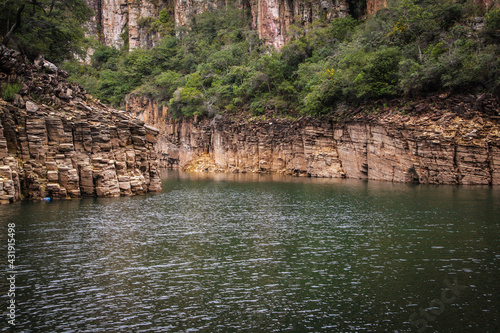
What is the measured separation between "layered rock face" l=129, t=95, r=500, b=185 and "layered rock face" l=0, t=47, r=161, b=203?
28.1 metres

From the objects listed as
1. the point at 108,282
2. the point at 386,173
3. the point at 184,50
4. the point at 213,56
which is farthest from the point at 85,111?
the point at 184,50

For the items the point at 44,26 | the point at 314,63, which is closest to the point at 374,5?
the point at 314,63

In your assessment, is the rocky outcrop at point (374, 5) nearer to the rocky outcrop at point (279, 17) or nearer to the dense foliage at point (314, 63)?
the dense foliage at point (314, 63)

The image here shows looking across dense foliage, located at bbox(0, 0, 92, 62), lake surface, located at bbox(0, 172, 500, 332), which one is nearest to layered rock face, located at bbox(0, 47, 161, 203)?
dense foliage, located at bbox(0, 0, 92, 62)

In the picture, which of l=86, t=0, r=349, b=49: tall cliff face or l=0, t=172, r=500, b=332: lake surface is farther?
l=86, t=0, r=349, b=49: tall cliff face

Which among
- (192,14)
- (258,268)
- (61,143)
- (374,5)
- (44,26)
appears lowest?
(258,268)

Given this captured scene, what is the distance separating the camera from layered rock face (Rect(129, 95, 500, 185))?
45.1m

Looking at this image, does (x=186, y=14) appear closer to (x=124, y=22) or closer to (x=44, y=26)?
(x=124, y=22)

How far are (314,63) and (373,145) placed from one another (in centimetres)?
2131

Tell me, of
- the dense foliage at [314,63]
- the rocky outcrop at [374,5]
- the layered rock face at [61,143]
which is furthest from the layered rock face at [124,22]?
the layered rock face at [61,143]

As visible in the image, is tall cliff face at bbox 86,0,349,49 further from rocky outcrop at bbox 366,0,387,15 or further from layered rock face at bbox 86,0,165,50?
rocky outcrop at bbox 366,0,387,15

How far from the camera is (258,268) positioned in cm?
1777

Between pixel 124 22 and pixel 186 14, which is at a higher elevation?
pixel 124 22

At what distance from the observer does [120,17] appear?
13250 centimetres
